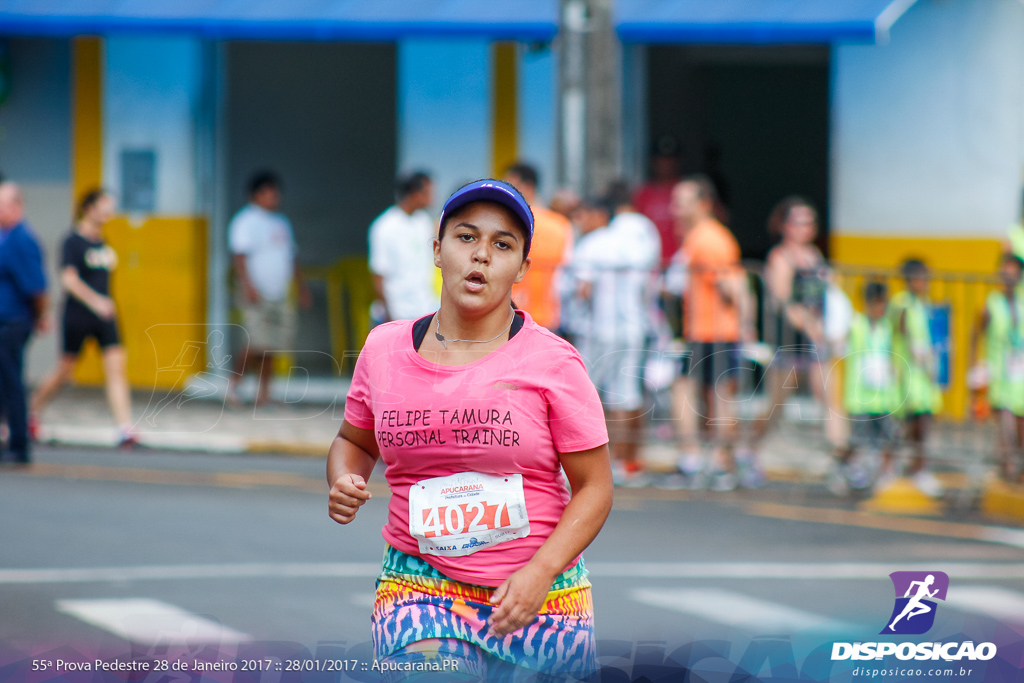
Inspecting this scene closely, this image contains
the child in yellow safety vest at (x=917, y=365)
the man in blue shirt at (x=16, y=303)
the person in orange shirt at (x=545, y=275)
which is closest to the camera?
the child in yellow safety vest at (x=917, y=365)

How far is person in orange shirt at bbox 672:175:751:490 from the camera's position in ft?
35.9

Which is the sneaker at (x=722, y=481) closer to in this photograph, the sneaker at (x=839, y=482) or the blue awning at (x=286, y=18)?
the sneaker at (x=839, y=482)

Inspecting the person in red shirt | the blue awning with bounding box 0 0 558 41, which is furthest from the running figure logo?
the blue awning with bounding box 0 0 558 41

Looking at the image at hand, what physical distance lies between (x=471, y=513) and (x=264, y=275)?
37.5ft

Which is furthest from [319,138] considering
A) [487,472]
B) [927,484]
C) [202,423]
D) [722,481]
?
[487,472]

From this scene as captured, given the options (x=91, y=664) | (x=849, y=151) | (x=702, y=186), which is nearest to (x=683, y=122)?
(x=849, y=151)

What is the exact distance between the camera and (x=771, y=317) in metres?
11.0

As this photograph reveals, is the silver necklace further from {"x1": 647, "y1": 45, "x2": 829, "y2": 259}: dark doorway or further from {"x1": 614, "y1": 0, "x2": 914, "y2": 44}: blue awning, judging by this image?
{"x1": 647, "y1": 45, "x2": 829, "y2": 259}: dark doorway

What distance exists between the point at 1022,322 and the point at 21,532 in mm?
6885

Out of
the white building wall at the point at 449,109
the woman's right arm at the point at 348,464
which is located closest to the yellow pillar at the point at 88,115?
the white building wall at the point at 449,109

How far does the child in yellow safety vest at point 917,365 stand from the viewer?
35.0 ft

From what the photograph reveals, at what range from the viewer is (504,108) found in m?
16.1

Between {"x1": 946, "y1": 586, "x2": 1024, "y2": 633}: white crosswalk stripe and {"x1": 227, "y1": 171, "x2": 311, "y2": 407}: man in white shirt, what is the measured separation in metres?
7.78

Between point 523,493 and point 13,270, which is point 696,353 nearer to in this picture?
point 13,270
